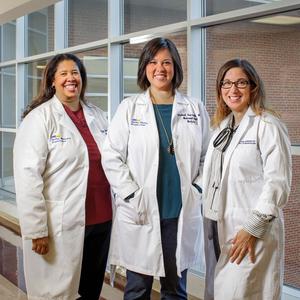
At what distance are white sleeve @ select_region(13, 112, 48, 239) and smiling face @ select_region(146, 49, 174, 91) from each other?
0.61m

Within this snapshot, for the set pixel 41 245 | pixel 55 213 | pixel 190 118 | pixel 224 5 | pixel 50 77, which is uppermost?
pixel 224 5

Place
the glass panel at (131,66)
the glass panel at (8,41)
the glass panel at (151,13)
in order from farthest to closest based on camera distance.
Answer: the glass panel at (8,41) < the glass panel at (131,66) < the glass panel at (151,13)

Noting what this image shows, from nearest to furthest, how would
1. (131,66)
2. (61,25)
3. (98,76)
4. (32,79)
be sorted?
(131,66) < (98,76) < (61,25) < (32,79)

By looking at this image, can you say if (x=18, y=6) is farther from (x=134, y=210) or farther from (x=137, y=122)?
(x=134, y=210)

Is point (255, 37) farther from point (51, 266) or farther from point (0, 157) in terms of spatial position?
point (0, 157)

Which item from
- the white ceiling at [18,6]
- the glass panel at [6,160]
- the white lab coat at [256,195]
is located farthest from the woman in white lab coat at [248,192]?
the glass panel at [6,160]

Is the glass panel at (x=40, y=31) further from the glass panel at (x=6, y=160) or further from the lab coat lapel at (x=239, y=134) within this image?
the lab coat lapel at (x=239, y=134)

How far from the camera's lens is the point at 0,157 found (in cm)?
658

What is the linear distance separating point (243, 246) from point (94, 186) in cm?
85

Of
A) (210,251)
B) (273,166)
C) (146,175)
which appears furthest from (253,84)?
(210,251)

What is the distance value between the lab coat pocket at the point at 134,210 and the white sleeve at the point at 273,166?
1.91 feet

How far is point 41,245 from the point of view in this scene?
7.08ft

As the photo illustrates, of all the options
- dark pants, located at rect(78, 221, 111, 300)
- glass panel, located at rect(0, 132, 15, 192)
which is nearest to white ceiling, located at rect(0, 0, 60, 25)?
dark pants, located at rect(78, 221, 111, 300)

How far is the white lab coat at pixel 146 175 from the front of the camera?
2.07m
